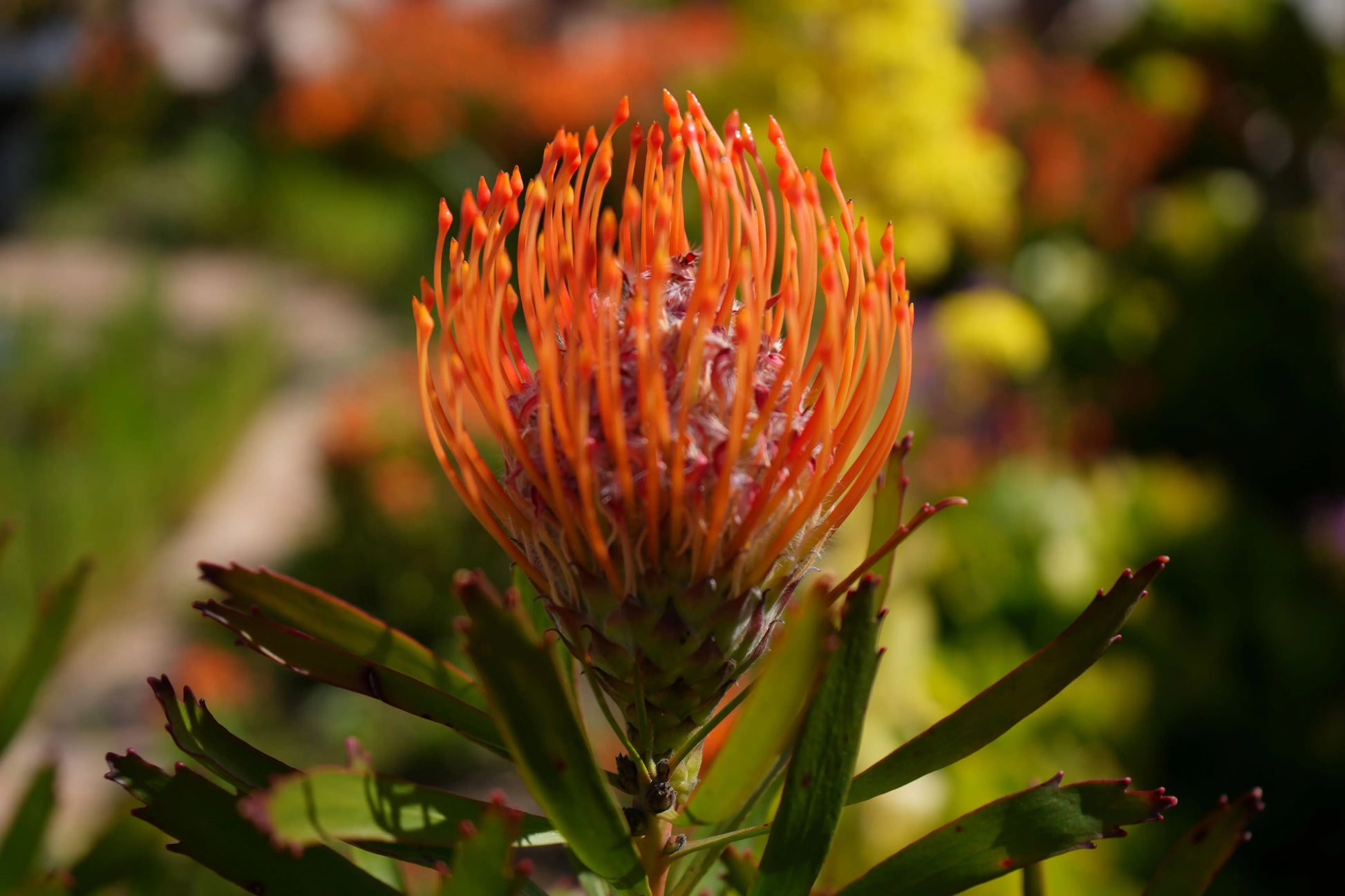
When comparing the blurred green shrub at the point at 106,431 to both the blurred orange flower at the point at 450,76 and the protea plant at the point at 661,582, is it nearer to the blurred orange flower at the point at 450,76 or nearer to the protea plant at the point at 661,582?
the blurred orange flower at the point at 450,76

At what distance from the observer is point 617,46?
25.2ft

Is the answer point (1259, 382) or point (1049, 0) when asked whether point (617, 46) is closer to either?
point (1049, 0)

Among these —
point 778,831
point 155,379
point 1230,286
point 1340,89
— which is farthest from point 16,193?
point 778,831

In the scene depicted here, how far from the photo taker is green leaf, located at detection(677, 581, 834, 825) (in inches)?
12.5

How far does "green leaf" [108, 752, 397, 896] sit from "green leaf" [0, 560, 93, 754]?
230 millimetres

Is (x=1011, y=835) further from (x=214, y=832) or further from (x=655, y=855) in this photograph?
(x=214, y=832)

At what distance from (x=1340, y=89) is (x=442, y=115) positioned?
4794 mm

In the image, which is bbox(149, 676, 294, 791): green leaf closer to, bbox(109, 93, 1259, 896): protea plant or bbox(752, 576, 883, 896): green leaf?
bbox(109, 93, 1259, 896): protea plant

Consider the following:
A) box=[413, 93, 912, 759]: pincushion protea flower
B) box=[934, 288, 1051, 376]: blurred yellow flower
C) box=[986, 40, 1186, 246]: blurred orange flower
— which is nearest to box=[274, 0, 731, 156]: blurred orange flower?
box=[986, 40, 1186, 246]: blurred orange flower

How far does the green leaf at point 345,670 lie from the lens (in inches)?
14.8

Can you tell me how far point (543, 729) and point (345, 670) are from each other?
94 mm

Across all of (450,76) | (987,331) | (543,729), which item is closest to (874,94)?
(987,331)

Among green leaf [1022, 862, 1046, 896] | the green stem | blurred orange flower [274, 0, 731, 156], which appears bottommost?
green leaf [1022, 862, 1046, 896]

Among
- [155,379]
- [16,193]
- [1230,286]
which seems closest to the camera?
[1230,286]
